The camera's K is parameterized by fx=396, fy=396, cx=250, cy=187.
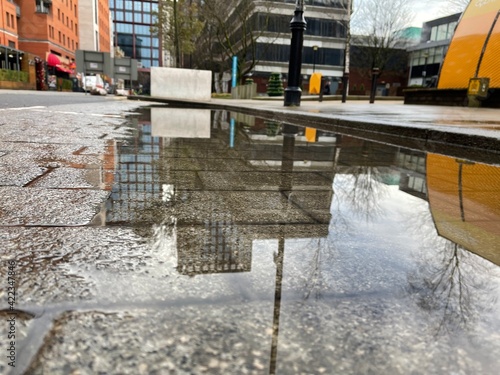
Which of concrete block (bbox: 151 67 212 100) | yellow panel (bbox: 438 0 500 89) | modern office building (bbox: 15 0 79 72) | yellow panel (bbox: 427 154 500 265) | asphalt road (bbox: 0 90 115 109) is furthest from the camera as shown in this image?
modern office building (bbox: 15 0 79 72)

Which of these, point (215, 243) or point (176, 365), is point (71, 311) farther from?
point (215, 243)

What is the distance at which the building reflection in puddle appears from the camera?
4.22 feet

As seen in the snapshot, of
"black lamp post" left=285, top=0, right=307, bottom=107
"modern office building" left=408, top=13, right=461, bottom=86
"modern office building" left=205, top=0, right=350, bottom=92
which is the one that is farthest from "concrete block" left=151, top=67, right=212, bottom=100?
"modern office building" left=408, top=13, right=461, bottom=86

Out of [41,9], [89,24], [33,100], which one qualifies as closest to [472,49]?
[33,100]

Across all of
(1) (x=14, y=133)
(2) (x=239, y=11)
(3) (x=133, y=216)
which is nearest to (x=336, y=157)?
(3) (x=133, y=216)

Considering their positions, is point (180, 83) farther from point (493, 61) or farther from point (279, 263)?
point (279, 263)

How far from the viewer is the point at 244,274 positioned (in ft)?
4.09

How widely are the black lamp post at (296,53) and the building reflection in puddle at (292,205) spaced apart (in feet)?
26.2

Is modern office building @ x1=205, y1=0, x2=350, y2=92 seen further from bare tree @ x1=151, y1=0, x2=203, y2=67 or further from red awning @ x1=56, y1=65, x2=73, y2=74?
red awning @ x1=56, y1=65, x2=73, y2=74

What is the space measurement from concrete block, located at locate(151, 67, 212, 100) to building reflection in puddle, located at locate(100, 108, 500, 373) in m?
16.4

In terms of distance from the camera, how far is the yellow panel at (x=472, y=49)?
1373 cm

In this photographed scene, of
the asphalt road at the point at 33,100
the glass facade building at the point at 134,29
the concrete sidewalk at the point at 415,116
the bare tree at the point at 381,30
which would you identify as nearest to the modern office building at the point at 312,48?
the bare tree at the point at 381,30

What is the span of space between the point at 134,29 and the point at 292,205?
125m

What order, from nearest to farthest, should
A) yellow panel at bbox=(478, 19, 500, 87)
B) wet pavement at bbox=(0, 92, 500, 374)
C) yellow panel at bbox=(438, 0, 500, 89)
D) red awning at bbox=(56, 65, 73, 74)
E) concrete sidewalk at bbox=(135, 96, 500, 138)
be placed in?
wet pavement at bbox=(0, 92, 500, 374) < concrete sidewalk at bbox=(135, 96, 500, 138) < yellow panel at bbox=(478, 19, 500, 87) < yellow panel at bbox=(438, 0, 500, 89) < red awning at bbox=(56, 65, 73, 74)
